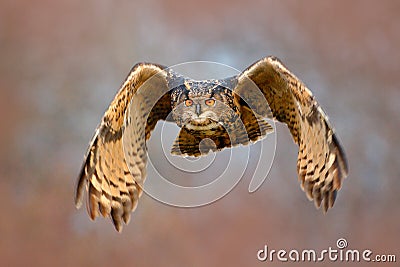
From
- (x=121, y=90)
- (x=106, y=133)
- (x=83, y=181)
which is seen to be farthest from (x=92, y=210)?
(x=121, y=90)

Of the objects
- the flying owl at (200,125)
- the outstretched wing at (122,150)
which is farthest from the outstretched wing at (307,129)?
the outstretched wing at (122,150)

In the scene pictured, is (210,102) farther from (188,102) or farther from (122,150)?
(122,150)

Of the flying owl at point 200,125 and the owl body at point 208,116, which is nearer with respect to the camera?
the flying owl at point 200,125

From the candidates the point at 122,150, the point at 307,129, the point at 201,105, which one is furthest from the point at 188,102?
the point at 307,129

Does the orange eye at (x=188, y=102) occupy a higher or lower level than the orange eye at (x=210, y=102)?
lower

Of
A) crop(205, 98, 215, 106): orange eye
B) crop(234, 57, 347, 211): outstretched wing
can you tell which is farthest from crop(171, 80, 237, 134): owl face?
crop(234, 57, 347, 211): outstretched wing

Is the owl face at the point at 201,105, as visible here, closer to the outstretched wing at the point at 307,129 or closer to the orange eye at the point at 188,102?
the orange eye at the point at 188,102

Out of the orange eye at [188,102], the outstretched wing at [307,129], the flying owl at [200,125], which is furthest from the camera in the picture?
the orange eye at [188,102]

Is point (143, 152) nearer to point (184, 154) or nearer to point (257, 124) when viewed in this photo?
point (184, 154)
